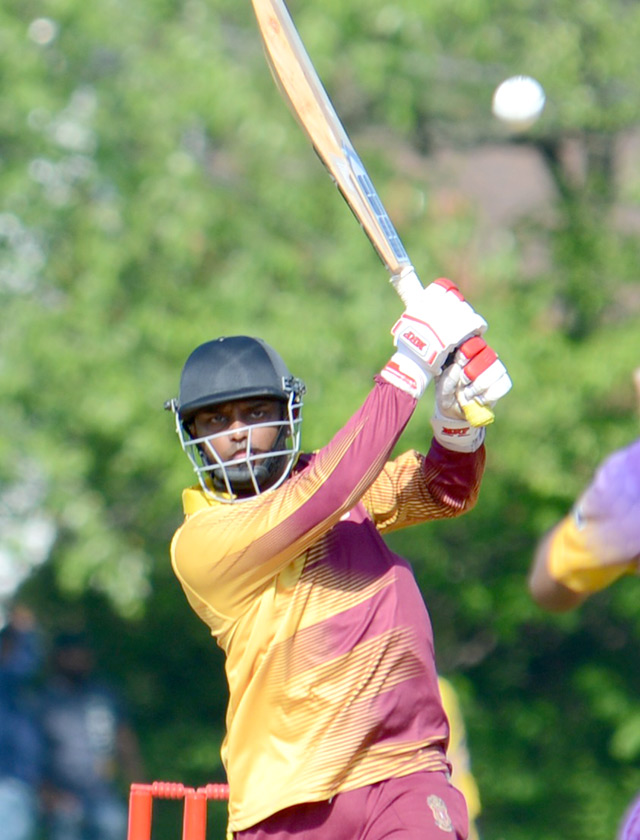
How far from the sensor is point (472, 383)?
324 cm

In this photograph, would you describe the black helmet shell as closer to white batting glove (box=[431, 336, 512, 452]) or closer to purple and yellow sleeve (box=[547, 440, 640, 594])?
white batting glove (box=[431, 336, 512, 452])

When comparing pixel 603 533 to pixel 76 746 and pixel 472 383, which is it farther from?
pixel 76 746

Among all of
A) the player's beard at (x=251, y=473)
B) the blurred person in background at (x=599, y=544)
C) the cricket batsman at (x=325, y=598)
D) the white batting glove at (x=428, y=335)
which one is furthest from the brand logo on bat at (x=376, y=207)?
the blurred person in background at (x=599, y=544)

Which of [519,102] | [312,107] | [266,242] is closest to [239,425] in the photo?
[312,107]

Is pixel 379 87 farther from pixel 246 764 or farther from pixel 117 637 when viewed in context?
pixel 246 764

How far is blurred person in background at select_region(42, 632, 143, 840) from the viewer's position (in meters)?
7.83

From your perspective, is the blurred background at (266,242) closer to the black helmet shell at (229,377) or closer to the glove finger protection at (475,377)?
the black helmet shell at (229,377)

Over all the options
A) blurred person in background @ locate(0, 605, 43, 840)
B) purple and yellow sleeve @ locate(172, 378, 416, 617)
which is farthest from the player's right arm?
blurred person in background @ locate(0, 605, 43, 840)

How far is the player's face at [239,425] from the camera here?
349cm

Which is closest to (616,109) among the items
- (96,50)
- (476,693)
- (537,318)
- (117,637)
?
(537,318)

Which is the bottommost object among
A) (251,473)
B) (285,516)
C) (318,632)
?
(318,632)

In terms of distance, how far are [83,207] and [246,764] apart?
20.3 feet

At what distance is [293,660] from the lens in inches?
131

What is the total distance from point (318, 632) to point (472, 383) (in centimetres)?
68
